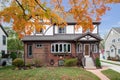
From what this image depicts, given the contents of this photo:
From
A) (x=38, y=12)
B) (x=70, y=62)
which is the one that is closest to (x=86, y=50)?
(x=70, y=62)

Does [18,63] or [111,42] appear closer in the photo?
[18,63]

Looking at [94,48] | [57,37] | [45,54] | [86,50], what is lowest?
[45,54]

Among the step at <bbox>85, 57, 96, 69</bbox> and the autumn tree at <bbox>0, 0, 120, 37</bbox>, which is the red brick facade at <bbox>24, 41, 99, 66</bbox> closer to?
the step at <bbox>85, 57, 96, 69</bbox>

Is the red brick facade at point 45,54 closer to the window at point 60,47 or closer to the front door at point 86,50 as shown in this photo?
the window at point 60,47

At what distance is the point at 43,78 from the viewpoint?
17609 mm

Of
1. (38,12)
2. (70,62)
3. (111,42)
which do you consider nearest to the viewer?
(38,12)

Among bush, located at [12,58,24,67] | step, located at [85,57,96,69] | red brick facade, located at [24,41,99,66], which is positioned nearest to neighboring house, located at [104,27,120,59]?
red brick facade, located at [24,41,99,66]

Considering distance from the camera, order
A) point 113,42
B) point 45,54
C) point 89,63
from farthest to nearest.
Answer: point 113,42
point 45,54
point 89,63

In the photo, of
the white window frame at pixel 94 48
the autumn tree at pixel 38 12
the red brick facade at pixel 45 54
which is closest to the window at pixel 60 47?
the red brick facade at pixel 45 54

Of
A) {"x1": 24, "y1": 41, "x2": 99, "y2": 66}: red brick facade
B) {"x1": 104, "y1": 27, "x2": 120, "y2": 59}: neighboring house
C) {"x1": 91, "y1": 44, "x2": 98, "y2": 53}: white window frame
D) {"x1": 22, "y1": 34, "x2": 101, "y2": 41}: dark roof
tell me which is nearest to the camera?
{"x1": 22, "y1": 34, "x2": 101, "y2": 41}: dark roof

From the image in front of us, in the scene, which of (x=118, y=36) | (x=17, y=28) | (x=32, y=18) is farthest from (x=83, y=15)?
(x=118, y=36)

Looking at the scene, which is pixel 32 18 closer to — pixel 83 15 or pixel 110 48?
pixel 83 15

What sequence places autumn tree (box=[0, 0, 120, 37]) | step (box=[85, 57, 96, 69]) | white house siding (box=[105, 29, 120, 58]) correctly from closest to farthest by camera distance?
1. autumn tree (box=[0, 0, 120, 37])
2. step (box=[85, 57, 96, 69])
3. white house siding (box=[105, 29, 120, 58])

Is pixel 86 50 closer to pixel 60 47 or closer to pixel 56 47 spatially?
pixel 60 47
